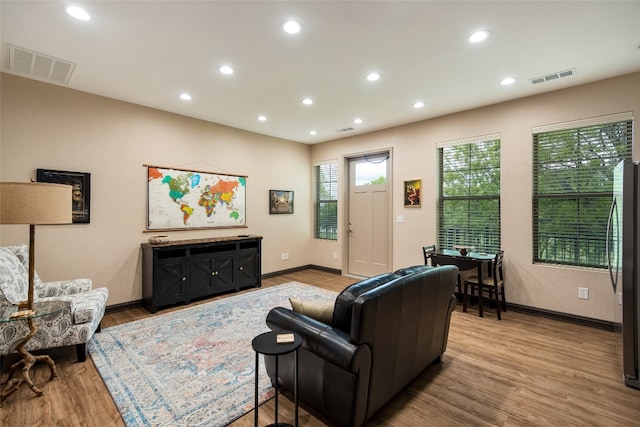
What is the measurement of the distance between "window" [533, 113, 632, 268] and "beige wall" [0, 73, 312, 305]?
4614 mm

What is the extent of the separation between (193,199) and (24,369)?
9.55ft

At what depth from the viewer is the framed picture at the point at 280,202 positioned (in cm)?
593

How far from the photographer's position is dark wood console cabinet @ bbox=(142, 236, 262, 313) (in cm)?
396

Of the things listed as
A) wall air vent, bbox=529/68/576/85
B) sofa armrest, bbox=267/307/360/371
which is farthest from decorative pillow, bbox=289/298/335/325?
wall air vent, bbox=529/68/576/85

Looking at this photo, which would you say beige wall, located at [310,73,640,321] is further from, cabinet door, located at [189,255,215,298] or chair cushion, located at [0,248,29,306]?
Result: chair cushion, located at [0,248,29,306]

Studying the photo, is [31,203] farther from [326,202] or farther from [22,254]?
A: [326,202]

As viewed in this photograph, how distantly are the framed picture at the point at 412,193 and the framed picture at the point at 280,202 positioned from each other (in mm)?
2416

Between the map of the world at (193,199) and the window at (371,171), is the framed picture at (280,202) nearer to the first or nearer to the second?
the map of the world at (193,199)

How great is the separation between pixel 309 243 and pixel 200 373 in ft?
14.3

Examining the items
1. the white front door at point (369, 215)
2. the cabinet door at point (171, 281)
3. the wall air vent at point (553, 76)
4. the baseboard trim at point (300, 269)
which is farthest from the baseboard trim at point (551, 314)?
the wall air vent at point (553, 76)

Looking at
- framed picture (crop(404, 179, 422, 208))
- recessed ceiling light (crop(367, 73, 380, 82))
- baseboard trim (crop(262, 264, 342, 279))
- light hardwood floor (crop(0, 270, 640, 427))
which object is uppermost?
recessed ceiling light (crop(367, 73, 380, 82))

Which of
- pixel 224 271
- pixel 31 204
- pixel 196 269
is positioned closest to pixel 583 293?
pixel 224 271

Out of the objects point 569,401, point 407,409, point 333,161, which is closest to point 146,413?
point 407,409

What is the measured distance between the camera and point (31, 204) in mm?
2000
